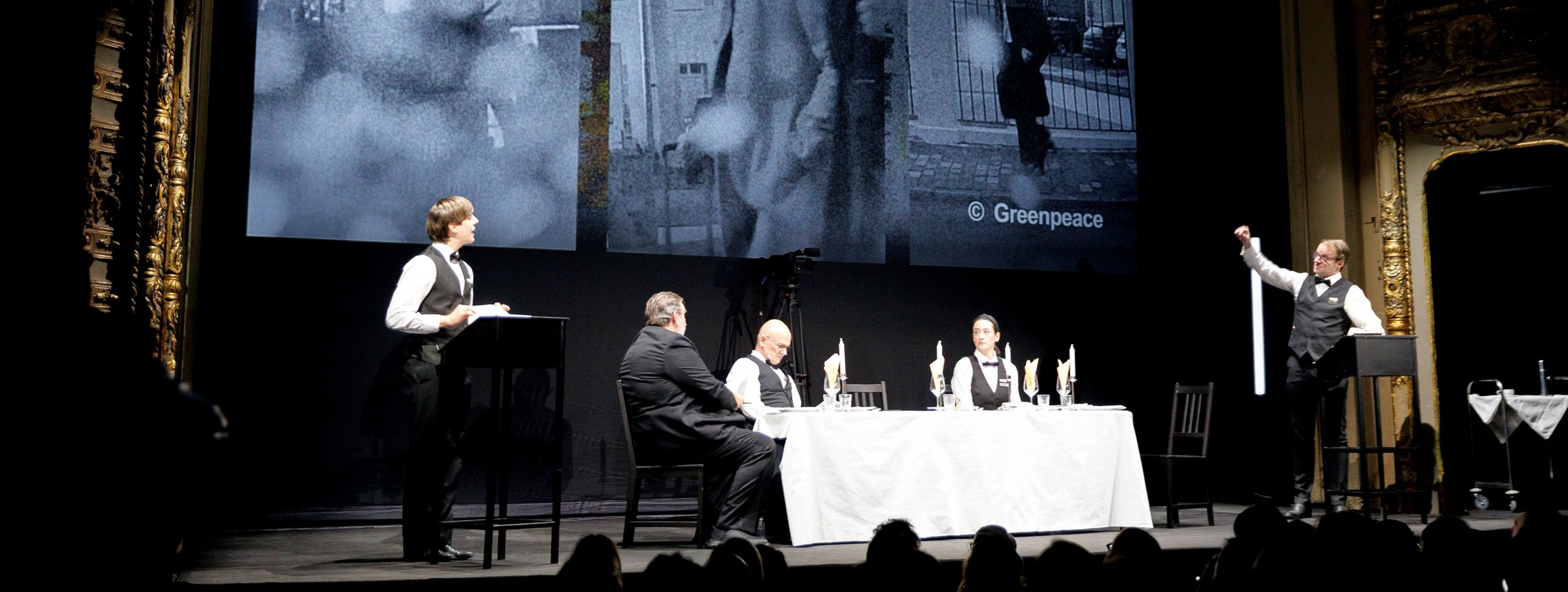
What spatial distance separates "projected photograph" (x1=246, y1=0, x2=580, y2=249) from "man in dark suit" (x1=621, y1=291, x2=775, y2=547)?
1464 millimetres

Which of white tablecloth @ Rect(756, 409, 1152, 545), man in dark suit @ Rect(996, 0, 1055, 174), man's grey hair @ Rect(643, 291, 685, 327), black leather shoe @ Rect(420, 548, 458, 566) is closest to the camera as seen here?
black leather shoe @ Rect(420, 548, 458, 566)

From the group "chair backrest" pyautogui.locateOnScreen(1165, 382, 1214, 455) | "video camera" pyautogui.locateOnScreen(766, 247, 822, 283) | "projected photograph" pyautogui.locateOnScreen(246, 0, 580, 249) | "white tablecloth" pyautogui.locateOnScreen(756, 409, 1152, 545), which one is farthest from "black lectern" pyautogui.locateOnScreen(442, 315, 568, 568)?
"chair backrest" pyautogui.locateOnScreen(1165, 382, 1214, 455)

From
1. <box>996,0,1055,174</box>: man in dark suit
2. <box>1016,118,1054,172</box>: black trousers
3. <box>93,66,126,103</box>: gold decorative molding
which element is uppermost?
<box>996,0,1055,174</box>: man in dark suit

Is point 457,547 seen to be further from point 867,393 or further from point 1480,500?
point 1480,500

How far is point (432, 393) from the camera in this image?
4.11m

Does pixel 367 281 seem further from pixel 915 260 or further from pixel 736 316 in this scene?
pixel 915 260

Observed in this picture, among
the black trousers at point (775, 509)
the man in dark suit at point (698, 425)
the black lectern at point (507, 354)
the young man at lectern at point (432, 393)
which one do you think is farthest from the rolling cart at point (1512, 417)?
the young man at lectern at point (432, 393)

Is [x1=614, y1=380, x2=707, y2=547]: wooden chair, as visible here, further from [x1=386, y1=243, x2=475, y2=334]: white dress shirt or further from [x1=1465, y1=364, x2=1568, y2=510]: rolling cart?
[x1=1465, y1=364, x2=1568, y2=510]: rolling cart

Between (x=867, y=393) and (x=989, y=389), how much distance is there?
37.1 inches

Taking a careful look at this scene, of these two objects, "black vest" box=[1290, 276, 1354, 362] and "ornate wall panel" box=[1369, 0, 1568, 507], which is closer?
"black vest" box=[1290, 276, 1354, 362]

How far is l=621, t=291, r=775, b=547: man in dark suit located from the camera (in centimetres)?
472

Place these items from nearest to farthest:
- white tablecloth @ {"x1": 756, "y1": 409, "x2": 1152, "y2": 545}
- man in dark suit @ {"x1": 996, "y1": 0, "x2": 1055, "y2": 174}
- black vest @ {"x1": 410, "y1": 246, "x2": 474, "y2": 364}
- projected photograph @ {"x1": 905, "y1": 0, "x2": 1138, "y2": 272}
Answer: black vest @ {"x1": 410, "y1": 246, "x2": 474, "y2": 364}
white tablecloth @ {"x1": 756, "y1": 409, "x2": 1152, "y2": 545}
projected photograph @ {"x1": 905, "y1": 0, "x2": 1138, "y2": 272}
man in dark suit @ {"x1": 996, "y1": 0, "x2": 1055, "y2": 174}

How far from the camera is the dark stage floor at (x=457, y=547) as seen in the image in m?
3.59

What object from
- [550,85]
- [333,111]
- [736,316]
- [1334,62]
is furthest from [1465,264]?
[333,111]
